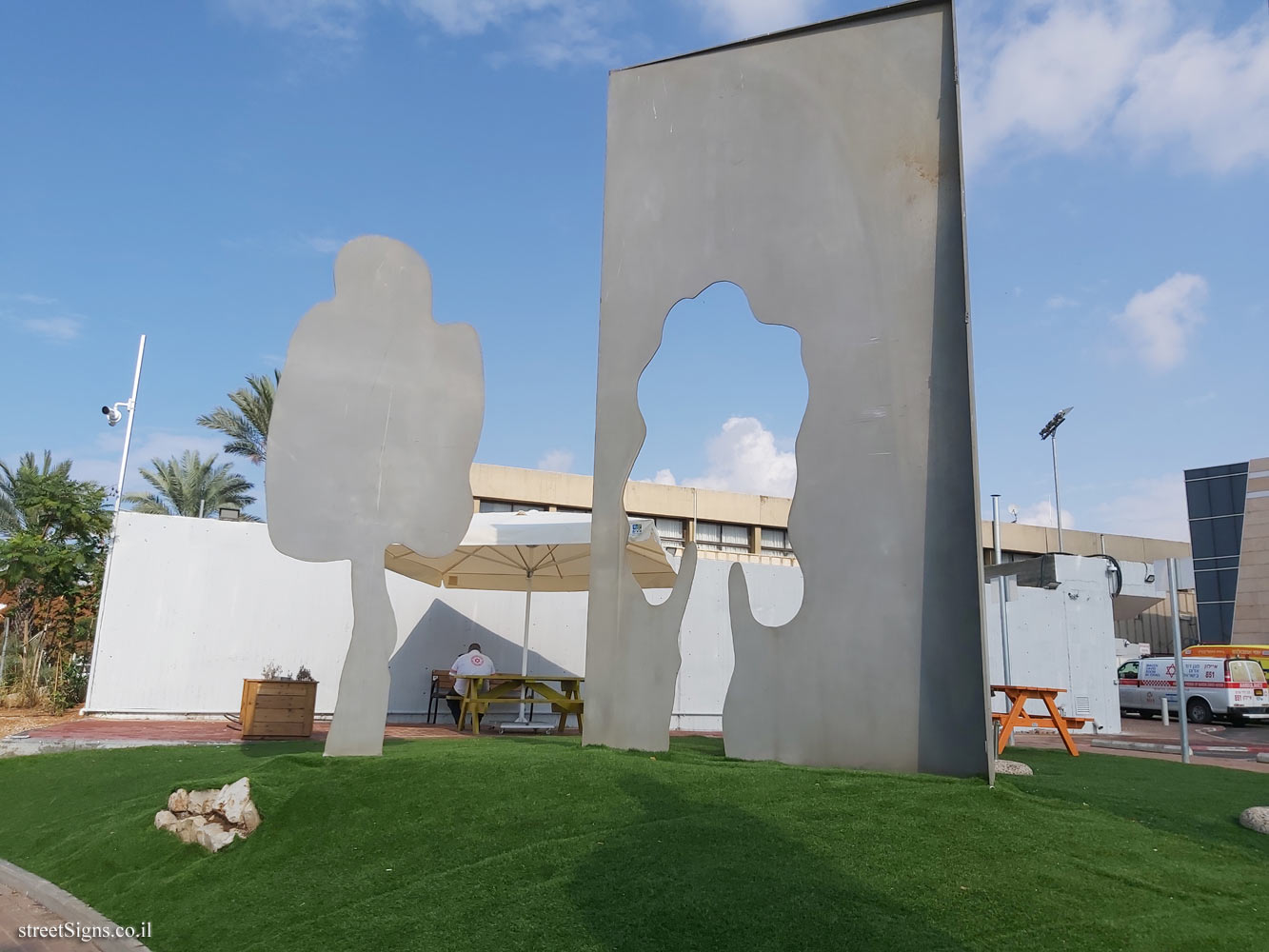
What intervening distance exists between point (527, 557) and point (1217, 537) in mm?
33645

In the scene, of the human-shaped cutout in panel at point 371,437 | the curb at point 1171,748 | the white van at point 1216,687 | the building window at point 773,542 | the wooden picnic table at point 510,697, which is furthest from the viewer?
the building window at point 773,542

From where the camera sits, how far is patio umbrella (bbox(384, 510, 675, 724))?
10.3m

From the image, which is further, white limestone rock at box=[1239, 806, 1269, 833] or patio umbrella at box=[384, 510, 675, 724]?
patio umbrella at box=[384, 510, 675, 724]

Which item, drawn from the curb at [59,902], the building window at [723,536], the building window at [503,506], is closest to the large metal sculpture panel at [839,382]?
the curb at [59,902]

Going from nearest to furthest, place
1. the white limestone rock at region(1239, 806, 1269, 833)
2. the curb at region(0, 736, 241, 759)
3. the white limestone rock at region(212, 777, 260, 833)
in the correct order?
the white limestone rock at region(1239, 806, 1269, 833) → the white limestone rock at region(212, 777, 260, 833) → the curb at region(0, 736, 241, 759)

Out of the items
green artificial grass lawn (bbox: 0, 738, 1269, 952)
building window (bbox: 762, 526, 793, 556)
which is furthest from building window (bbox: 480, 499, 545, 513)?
green artificial grass lawn (bbox: 0, 738, 1269, 952)

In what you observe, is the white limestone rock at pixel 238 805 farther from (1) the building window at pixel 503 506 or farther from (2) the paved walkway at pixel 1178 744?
(1) the building window at pixel 503 506

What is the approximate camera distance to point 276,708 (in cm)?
988

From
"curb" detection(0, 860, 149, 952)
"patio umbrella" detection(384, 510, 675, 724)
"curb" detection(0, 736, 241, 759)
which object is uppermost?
"patio umbrella" detection(384, 510, 675, 724)

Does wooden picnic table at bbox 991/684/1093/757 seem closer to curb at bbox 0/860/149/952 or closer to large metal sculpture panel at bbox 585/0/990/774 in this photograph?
large metal sculpture panel at bbox 585/0/990/774

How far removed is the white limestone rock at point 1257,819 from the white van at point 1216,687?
15558mm

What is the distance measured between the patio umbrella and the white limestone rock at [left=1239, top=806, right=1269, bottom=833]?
214 inches

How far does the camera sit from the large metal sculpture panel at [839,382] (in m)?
5.93

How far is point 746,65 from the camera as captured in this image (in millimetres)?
7273
